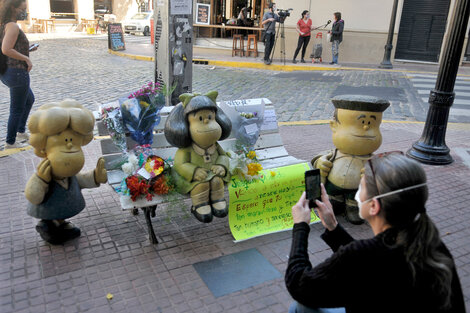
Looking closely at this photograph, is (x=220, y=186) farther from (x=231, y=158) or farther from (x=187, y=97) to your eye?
(x=187, y=97)

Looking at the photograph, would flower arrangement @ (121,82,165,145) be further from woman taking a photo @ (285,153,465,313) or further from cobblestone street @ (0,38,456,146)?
cobblestone street @ (0,38,456,146)

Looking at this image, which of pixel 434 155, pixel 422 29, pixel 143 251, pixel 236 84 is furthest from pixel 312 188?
pixel 422 29

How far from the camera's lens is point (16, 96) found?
18.1 feet

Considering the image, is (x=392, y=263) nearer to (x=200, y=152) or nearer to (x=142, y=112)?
(x=200, y=152)

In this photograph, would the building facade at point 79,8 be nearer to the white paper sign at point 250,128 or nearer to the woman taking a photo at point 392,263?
the white paper sign at point 250,128

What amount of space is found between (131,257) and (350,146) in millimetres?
2298

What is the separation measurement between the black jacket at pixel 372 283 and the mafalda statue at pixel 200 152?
1970 mm

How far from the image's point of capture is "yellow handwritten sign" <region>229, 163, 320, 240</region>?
3.92 meters

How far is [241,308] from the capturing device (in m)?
2.98

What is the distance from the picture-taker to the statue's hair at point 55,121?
10.7 feet

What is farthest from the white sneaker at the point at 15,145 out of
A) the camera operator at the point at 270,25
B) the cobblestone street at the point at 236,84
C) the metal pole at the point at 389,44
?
the metal pole at the point at 389,44

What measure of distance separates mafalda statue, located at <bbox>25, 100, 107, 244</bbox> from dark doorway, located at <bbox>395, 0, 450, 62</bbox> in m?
17.0

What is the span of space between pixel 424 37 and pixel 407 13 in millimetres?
1252

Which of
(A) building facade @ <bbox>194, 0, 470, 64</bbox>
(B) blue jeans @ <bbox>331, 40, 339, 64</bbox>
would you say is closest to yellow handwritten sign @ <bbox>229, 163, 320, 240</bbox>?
(B) blue jeans @ <bbox>331, 40, 339, 64</bbox>
